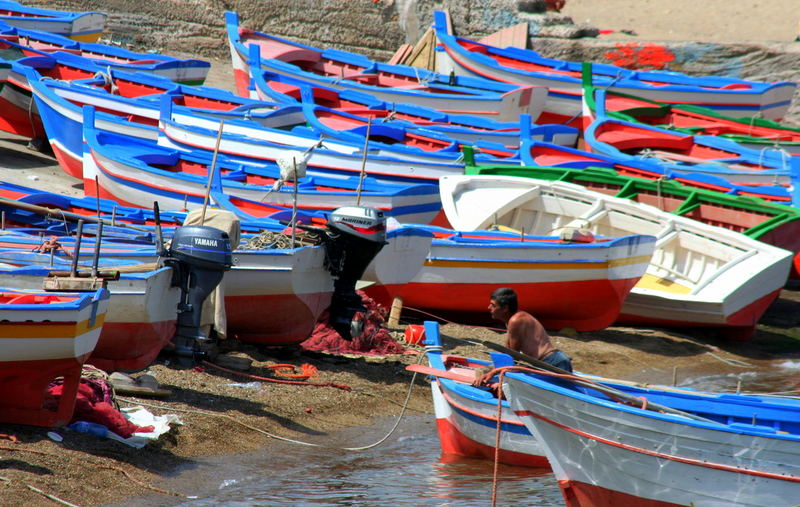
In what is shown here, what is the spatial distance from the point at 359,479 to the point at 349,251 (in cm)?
292

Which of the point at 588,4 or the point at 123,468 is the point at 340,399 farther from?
Answer: the point at 588,4

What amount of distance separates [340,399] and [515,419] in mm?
1949

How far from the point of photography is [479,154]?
17047 mm

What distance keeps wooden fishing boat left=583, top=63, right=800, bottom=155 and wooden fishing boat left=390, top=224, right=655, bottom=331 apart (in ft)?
25.0

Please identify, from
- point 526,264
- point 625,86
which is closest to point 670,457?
point 526,264

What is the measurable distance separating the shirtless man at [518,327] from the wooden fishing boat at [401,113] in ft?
35.8

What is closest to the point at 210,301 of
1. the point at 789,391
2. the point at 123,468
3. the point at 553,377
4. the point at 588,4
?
the point at 123,468

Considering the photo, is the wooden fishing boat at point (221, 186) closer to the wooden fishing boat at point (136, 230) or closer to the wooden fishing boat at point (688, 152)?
the wooden fishing boat at point (136, 230)

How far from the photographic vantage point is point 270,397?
30.4 feet

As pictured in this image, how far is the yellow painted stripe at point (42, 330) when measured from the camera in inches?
276

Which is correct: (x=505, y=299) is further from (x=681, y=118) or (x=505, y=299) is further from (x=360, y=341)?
(x=681, y=118)

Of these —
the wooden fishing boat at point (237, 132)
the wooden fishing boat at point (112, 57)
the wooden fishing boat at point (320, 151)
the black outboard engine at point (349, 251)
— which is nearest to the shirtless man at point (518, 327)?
the black outboard engine at point (349, 251)

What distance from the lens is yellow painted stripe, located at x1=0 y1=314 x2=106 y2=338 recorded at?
7.01m

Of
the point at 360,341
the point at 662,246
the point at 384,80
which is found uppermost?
the point at 384,80
